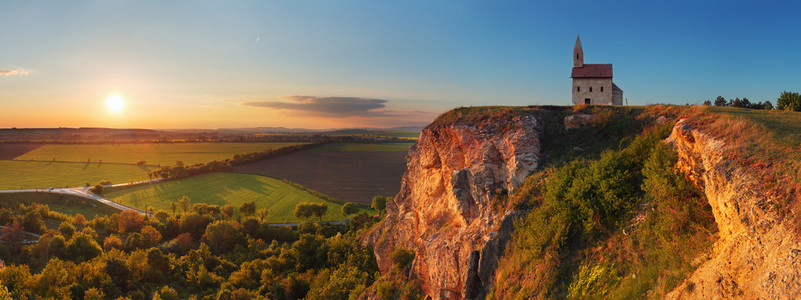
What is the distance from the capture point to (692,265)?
10.8 metres

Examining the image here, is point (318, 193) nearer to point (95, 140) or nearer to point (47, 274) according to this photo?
point (47, 274)

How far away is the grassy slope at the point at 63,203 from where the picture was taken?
73250mm

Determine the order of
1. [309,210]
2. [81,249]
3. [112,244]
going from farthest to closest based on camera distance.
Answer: [309,210] < [112,244] < [81,249]

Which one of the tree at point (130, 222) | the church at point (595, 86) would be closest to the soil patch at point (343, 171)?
the tree at point (130, 222)

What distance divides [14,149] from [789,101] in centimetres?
20364

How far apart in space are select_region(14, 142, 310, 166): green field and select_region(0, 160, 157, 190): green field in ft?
26.8

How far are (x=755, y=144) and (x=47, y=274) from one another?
165 feet

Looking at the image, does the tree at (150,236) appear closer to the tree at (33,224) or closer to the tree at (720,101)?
the tree at (33,224)

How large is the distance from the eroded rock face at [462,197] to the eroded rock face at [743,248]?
7484 mm

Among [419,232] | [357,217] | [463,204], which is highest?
[463,204]

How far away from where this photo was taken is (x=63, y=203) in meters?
78.5

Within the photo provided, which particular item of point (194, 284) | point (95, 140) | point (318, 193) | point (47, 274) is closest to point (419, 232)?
point (194, 284)

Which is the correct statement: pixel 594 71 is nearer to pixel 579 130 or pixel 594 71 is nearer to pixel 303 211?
pixel 579 130

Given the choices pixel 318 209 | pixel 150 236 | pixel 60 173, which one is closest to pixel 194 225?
pixel 150 236
